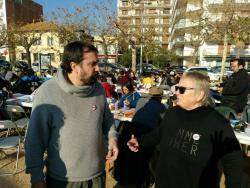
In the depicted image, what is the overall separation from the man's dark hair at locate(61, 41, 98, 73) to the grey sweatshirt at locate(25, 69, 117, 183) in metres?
0.08

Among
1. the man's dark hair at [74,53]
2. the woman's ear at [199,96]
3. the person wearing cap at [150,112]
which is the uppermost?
the man's dark hair at [74,53]

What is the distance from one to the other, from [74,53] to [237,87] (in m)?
4.83

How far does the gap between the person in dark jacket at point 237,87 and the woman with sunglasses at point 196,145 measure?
404cm

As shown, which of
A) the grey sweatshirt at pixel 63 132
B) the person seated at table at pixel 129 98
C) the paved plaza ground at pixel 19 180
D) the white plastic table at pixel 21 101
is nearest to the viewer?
the grey sweatshirt at pixel 63 132

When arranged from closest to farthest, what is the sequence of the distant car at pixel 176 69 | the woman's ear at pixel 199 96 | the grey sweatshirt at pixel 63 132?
1. the grey sweatshirt at pixel 63 132
2. the woman's ear at pixel 199 96
3. the distant car at pixel 176 69

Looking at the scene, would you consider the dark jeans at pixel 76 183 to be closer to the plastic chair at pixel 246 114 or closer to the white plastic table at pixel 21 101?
the plastic chair at pixel 246 114

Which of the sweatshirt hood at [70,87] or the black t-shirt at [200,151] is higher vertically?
the sweatshirt hood at [70,87]

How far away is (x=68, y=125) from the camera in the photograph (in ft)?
6.35

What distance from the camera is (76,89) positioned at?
76.1 inches

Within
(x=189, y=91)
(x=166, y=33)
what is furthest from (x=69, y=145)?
(x=166, y=33)

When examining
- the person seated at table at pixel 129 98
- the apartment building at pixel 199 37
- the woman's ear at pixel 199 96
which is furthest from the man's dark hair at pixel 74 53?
the apartment building at pixel 199 37

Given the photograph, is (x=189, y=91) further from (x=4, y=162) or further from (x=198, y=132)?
(x=4, y=162)

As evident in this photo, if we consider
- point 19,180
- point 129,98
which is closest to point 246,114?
point 129,98

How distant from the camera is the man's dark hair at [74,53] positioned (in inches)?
77.0
